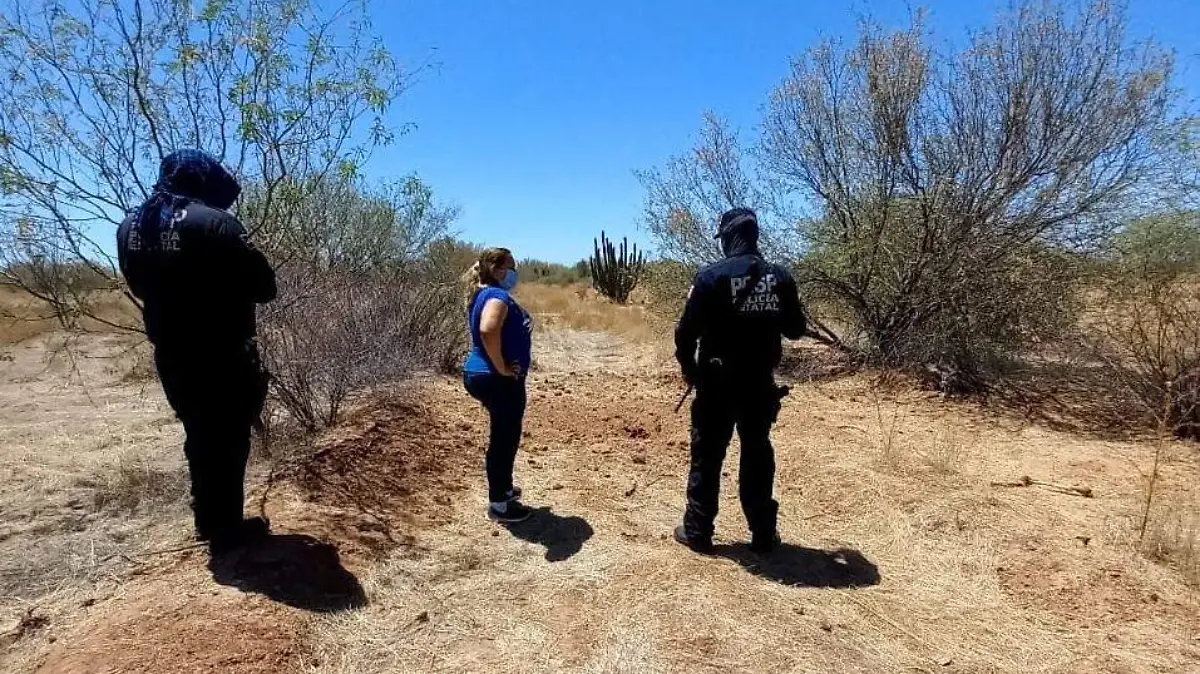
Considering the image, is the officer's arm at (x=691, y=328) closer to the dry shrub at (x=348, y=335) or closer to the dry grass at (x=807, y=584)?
the dry grass at (x=807, y=584)

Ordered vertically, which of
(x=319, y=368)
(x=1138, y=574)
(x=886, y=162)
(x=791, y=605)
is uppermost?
(x=886, y=162)

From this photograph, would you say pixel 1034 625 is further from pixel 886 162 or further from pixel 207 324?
pixel 886 162

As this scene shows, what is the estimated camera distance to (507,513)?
14.0ft

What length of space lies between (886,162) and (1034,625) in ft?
20.0

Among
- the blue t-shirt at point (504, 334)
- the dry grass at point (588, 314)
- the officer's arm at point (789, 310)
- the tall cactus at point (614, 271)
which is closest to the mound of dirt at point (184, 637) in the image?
the blue t-shirt at point (504, 334)

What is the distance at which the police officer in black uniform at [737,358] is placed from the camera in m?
3.54

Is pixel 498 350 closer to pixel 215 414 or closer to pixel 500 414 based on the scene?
pixel 500 414

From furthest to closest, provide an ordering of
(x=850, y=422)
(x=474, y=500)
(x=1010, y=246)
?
(x=1010, y=246) < (x=850, y=422) < (x=474, y=500)

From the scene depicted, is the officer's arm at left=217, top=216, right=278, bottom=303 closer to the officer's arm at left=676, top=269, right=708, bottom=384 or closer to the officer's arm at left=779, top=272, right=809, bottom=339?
the officer's arm at left=676, top=269, right=708, bottom=384

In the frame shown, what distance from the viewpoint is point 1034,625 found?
3.18 meters

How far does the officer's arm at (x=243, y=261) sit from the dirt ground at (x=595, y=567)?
48.6 inches

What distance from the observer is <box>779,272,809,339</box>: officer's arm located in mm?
3586

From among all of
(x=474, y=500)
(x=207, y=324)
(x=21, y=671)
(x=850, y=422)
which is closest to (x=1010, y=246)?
(x=850, y=422)

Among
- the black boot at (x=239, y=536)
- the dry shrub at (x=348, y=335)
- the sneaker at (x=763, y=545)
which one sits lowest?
the black boot at (x=239, y=536)
